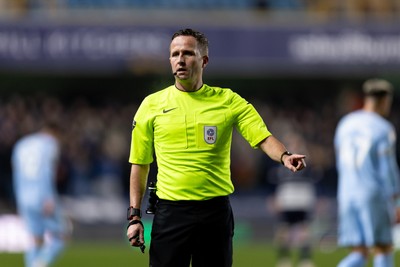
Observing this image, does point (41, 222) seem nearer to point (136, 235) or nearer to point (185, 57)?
point (136, 235)

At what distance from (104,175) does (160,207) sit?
52.9 ft

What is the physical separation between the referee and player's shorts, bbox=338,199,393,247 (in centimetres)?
393

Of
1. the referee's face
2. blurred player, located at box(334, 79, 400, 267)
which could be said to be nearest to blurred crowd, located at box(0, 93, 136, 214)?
blurred player, located at box(334, 79, 400, 267)

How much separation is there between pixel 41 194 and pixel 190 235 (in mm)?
8869

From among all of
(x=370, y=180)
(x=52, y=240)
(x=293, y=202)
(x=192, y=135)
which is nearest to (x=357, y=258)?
(x=370, y=180)

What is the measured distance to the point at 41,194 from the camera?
51.3 ft

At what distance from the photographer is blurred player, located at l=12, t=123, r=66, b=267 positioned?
15094 millimetres

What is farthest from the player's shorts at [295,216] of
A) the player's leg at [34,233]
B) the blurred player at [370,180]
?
the blurred player at [370,180]

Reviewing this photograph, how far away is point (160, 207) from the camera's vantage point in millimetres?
7082

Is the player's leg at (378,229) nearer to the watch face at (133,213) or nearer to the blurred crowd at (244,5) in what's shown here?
the watch face at (133,213)

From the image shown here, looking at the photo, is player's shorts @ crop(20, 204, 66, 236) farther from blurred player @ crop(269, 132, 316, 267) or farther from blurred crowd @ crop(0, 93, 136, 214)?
→ blurred crowd @ crop(0, 93, 136, 214)

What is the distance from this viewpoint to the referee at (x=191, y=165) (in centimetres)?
698

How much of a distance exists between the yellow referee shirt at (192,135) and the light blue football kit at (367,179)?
3.81m

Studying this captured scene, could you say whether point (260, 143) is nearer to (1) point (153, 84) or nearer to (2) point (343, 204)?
(2) point (343, 204)
